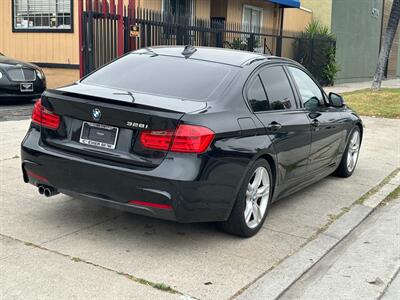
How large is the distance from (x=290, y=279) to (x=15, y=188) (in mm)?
3262

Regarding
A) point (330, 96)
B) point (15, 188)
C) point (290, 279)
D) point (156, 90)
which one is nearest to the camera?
point (290, 279)

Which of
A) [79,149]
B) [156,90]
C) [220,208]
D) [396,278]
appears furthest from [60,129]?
[396,278]

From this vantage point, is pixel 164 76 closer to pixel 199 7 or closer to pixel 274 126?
pixel 274 126

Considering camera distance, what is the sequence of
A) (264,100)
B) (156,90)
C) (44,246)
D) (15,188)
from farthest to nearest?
(15,188)
(264,100)
(156,90)
(44,246)

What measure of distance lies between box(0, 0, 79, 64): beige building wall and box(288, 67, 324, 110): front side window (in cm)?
1010

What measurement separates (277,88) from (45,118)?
2.26 m

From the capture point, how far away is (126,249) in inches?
171

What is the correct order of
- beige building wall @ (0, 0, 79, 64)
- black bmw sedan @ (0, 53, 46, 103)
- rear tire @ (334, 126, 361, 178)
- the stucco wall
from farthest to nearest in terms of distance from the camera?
1. the stucco wall
2. beige building wall @ (0, 0, 79, 64)
3. black bmw sedan @ (0, 53, 46, 103)
4. rear tire @ (334, 126, 361, 178)

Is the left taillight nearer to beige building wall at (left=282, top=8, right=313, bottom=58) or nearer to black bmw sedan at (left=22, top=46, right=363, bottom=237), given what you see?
black bmw sedan at (left=22, top=46, right=363, bottom=237)

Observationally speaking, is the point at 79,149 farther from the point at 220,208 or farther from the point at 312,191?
the point at 312,191

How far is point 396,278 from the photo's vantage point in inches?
168

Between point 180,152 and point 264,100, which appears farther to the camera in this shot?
point 264,100

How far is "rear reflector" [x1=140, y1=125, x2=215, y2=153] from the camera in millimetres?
4078

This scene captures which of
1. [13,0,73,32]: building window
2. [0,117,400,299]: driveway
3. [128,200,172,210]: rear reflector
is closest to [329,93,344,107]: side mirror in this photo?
[0,117,400,299]: driveway
